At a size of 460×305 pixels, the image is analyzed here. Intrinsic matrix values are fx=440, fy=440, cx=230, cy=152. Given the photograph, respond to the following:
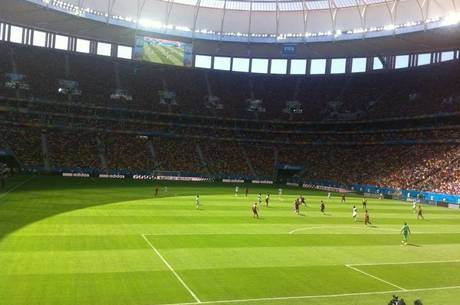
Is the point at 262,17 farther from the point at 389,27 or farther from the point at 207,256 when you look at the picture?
the point at 207,256

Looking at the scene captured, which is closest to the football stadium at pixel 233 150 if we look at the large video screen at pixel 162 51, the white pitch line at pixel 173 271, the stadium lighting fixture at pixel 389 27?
the white pitch line at pixel 173 271

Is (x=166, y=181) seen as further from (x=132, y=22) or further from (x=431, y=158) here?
(x=431, y=158)

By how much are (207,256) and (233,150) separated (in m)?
55.6

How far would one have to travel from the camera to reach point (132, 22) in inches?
2734

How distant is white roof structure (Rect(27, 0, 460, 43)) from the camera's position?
2426 inches

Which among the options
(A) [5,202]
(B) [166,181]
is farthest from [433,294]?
(B) [166,181]

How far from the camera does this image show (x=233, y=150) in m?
76.6

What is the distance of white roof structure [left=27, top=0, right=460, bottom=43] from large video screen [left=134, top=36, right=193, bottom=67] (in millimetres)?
2548

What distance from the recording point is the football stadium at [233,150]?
764 inches

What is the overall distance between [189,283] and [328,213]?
947 inches

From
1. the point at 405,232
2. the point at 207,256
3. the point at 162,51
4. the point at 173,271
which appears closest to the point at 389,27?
the point at 162,51

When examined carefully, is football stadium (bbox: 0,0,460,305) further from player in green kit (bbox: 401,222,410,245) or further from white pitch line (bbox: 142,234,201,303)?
player in green kit (bbox: 401,222,410,245)

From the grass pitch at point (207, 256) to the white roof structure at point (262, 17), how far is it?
112 ft

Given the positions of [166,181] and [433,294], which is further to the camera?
[166,181]
